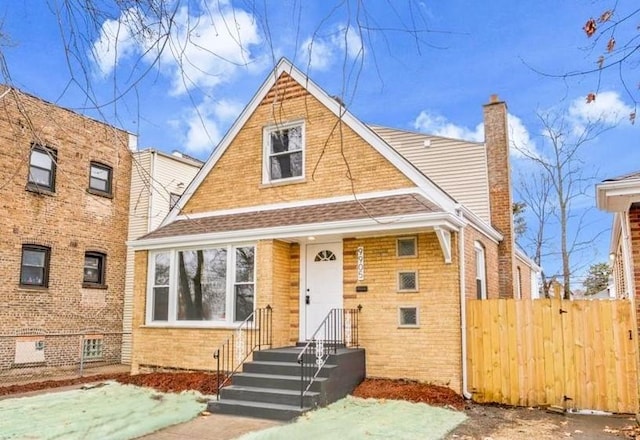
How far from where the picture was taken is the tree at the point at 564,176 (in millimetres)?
18641

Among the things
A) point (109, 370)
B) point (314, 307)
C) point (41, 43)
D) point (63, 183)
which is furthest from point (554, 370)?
point (63, 183)

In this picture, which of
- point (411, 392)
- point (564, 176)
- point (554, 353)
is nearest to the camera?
point (411, 392)

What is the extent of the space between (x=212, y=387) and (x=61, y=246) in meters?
8.16

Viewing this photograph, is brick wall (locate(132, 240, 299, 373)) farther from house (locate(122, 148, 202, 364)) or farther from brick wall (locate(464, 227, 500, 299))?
house (locate(122, 148, 202, 364))

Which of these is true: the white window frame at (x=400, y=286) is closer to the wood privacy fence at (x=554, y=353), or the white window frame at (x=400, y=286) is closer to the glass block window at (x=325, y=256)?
the wood privacy fence at (x=554, y=353)

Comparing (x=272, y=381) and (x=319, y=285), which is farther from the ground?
(x=319, y=285)

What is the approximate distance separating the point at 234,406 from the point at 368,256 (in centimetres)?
380

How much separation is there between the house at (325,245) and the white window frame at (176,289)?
30mm

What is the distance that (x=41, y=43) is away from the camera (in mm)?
3131

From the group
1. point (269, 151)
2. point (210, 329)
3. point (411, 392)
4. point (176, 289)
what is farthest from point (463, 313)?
point (176, 289)

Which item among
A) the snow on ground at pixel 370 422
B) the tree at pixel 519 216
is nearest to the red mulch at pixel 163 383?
the snow on ground at pixel 370 422

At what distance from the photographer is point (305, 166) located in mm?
11883

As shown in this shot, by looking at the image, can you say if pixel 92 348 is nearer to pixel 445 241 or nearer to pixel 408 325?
pixel 408 325

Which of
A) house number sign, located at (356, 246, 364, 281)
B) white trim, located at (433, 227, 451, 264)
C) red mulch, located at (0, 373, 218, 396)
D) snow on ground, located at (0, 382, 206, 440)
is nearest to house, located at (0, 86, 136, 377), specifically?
red mulch, located at (0, 373, 218, 396)
